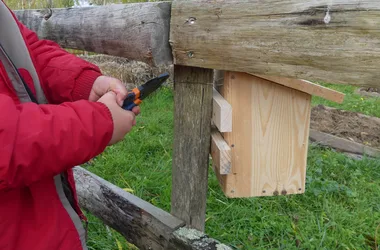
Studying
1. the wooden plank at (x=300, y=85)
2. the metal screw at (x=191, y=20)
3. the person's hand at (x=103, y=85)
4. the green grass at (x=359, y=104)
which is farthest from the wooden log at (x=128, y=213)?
the green grass at (x=359, y=104)

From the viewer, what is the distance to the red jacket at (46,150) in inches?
40.4

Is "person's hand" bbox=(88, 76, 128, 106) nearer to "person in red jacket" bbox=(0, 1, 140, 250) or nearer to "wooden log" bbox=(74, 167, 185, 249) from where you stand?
"person in red jacket" bbox=(0, 1, 140, 250)

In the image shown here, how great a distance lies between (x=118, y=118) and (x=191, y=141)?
536mm

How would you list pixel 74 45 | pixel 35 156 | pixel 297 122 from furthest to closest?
pixel 74 45 → pixel 297 122 → pixel 35 156

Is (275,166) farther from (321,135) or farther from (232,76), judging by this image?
(321,135)

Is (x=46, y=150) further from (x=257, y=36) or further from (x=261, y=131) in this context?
(x=261, y=131)

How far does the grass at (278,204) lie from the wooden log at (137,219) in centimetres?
40

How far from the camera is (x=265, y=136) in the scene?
5.38ft

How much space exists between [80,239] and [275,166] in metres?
0.86

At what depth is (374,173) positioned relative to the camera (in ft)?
12.4

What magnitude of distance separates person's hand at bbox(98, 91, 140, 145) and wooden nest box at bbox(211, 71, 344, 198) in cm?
42

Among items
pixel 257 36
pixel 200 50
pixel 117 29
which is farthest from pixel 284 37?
pixel 117 29

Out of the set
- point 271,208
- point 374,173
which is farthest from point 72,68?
point 374,173

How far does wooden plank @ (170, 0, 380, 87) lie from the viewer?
3.48ft
